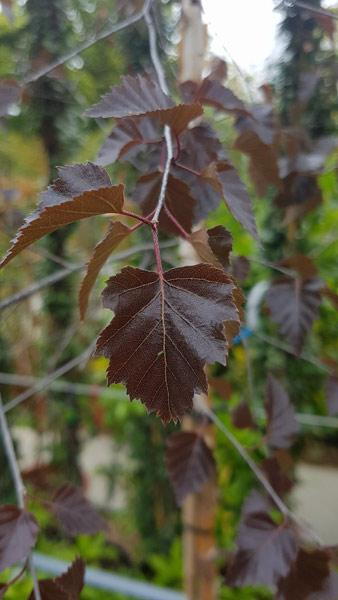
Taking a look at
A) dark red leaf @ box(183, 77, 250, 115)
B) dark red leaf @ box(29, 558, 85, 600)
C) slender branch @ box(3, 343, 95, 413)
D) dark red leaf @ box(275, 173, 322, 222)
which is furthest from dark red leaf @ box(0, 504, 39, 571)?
Result: dark red leaf @ box(275, 173, 322, 222)

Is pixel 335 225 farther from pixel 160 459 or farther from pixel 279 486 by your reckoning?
pixel 279 486

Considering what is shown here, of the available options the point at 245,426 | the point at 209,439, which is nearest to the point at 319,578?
the point at 245,426

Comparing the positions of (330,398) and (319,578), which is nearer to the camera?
(319,578)

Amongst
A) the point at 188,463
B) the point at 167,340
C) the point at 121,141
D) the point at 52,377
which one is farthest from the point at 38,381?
the point at 167,340

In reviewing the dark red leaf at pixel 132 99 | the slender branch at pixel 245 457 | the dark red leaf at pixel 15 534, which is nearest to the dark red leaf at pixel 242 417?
the slender branch at pixel 245 457

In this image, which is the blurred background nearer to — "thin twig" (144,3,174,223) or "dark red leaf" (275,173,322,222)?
"dark red leaf" (275,173,322,222)

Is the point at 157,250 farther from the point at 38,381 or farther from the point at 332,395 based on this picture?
the point at 38,381
